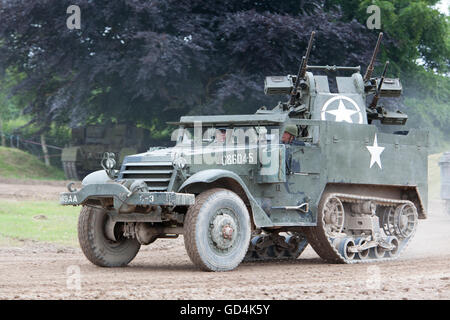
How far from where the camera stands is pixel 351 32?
2586 cm

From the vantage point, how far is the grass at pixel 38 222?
619 inches

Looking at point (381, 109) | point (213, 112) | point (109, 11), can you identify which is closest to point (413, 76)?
point (213, 112)

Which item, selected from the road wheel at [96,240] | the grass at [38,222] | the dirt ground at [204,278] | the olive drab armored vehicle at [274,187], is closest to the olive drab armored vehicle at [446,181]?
the dirt ground at [204,278]

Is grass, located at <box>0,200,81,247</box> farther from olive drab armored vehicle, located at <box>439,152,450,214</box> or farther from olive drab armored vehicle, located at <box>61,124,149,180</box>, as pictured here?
olive drab armored vehicle, located at <box>439,152,450,214</box>

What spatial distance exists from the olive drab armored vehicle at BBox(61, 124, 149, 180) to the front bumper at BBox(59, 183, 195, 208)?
699 inches

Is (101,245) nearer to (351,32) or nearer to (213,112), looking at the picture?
(213,112)

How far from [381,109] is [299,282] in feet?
19.5

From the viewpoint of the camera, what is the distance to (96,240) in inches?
457

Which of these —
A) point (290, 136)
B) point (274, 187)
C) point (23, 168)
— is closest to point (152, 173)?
point (274, 187)

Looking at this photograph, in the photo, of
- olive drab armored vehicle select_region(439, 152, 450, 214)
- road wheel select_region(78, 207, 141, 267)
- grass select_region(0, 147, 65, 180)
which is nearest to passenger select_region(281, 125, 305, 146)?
road wheel select_region(78, 207, 141, 267)

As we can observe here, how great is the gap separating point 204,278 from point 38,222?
25.7 ft

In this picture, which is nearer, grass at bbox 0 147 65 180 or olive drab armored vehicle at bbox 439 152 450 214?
olive drab armored vehicle at bbox 439 152 450 214

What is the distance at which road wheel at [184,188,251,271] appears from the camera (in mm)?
10586

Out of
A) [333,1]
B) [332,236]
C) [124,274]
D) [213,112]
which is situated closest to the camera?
[124,274]
